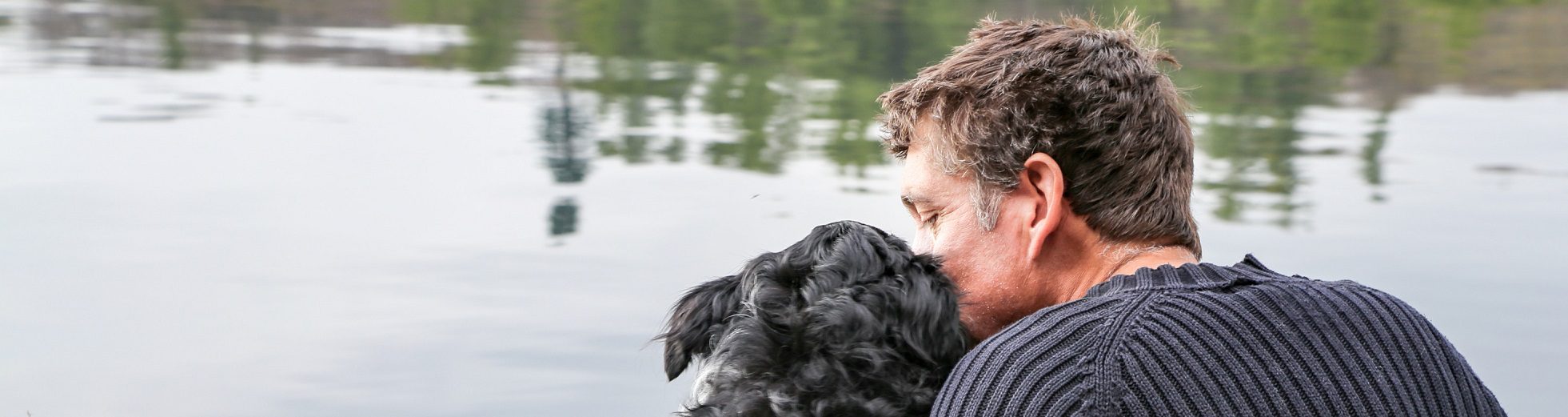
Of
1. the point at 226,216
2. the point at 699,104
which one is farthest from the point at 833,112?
the point at 226,216

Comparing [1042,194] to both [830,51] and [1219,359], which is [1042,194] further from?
[830,51]

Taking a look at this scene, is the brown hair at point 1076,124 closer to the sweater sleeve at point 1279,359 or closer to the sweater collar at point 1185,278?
the sweater collar at point 1185,278

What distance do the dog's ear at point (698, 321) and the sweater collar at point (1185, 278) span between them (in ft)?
1.57

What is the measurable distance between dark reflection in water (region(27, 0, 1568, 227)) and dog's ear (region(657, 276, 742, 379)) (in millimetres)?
7994

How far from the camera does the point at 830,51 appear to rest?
1286 centimetres

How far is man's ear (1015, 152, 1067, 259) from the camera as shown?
1.63 m

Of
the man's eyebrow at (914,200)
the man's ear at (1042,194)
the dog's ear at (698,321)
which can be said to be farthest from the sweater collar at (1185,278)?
the dog's ear at (698,321)

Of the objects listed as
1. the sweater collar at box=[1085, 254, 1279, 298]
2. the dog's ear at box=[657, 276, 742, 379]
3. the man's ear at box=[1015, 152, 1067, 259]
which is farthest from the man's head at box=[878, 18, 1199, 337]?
the dog's ear at box=[657, 276, 742, 379]

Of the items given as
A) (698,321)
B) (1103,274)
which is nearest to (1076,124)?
(1103,274)

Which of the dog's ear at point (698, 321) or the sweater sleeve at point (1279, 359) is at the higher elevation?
the sweater sleeve at point (1279, 359)

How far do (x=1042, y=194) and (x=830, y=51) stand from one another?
11.3m

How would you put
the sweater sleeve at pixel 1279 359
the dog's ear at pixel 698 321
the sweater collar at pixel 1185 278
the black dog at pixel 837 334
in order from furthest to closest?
1. the dog's ear at pixel 698 321
2. the black dog at pixel 837 334
3. the sweater collar at pixel 1185 278
4. the sweater sleeve at pixel 1279 359

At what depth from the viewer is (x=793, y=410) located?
1.55m

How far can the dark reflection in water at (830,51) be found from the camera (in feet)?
35.8
